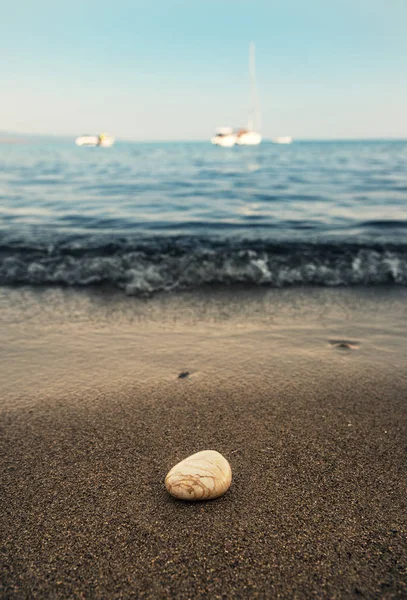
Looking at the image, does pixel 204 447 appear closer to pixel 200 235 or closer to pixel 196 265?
pixel 196 265

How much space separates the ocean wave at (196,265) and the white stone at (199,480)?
3220 mm

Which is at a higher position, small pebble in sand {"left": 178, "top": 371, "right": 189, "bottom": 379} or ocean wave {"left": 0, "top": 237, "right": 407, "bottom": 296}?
ocean wave {"left": 0, "top": 237, "right": 407, "bottom": 296}

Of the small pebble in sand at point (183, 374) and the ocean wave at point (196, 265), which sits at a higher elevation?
the ocean wave at point (196, 265)

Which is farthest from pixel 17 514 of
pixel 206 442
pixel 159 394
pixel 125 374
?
pixel 125 374

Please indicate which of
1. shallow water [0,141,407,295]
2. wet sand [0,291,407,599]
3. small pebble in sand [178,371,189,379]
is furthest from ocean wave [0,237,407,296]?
small pebble in sand [178,371,189,379]

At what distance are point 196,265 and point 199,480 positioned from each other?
13.6 ft

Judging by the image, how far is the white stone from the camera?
1713 millimetres

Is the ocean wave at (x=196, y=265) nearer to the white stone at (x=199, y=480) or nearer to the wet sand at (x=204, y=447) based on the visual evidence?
the wet sand at (x=204, y=447)

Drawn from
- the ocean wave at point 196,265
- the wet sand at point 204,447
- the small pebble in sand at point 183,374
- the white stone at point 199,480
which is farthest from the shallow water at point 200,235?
the white stone at point 199,480

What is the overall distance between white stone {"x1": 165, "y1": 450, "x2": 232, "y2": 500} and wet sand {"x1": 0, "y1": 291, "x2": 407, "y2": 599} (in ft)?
0.18

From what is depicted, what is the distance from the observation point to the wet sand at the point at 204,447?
1446mm

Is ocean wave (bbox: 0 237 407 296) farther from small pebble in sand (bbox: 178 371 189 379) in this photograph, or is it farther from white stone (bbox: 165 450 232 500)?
white stone (bbox: 165 450 232 500)

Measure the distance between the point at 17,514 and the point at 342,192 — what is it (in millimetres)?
13467

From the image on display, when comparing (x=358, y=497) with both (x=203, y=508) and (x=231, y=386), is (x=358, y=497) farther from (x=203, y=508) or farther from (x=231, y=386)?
(x=231, y=386)
